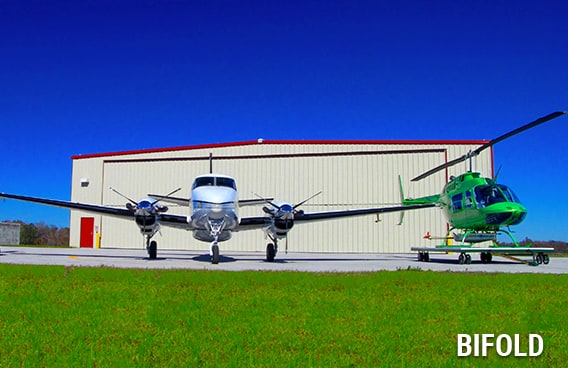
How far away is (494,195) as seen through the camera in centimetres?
1848

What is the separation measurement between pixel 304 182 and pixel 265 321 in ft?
107

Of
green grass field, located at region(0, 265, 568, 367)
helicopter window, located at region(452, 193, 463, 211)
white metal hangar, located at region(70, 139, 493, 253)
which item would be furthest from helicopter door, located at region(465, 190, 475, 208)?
white metal hangar, located at region(70, 139, 493, 253)

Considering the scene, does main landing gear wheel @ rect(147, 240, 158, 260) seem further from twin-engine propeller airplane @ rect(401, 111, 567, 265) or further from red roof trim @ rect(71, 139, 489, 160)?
red roof trim @ rect(71, 139, 489, 160)

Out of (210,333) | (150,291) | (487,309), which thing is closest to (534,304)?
(487,309)

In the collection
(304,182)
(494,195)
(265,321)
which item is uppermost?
(304,182)

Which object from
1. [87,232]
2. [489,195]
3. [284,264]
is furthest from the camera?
[87,232]

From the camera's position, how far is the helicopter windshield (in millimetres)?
18406

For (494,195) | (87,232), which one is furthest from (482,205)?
(87,232)

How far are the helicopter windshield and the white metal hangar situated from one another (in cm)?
1481

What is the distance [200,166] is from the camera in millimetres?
40344

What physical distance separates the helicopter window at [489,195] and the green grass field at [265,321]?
977 centimetres

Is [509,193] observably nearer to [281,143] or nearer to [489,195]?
[489,195]

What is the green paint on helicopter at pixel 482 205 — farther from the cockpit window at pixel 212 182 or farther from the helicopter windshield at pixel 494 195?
the cockpit window at pixel 212 182

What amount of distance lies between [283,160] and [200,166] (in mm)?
7421
